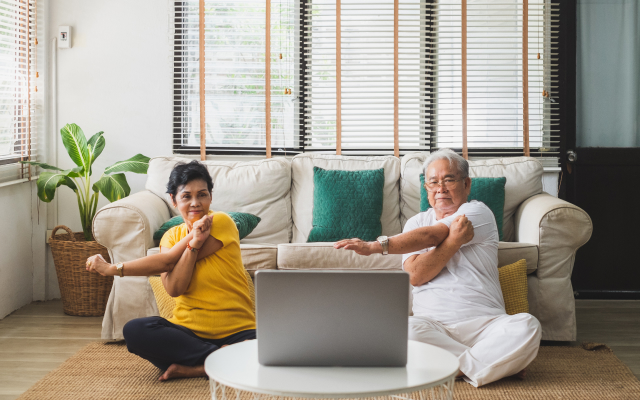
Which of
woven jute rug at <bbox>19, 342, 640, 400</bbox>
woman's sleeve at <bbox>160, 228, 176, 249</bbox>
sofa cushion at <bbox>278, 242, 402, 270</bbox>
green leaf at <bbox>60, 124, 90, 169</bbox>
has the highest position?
green leaf at <bbox>60, 124, 90, 169</bbox>

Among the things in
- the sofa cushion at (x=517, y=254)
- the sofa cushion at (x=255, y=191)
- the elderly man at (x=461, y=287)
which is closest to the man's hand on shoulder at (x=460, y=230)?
the elderly man at (x=461, y=287)

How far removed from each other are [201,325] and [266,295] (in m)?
0.95

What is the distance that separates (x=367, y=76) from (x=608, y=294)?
213cm

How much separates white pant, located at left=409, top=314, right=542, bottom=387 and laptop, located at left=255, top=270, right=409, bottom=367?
2.77ft

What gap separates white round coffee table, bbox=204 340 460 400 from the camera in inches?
47.1

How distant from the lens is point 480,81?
3906mm

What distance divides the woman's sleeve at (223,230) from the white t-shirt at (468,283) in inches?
27.4

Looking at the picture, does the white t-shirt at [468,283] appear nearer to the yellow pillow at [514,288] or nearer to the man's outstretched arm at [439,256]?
the man's outstretched arm at [439,256]

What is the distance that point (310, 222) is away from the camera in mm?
3389

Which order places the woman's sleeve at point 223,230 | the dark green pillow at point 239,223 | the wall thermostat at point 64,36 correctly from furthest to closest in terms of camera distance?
1. the wall thermostat at point 64,36
2. the dark green pillow at point 239,223
3. the woman's sleeve at point 223,230

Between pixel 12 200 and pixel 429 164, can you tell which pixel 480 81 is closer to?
pixel 429 164

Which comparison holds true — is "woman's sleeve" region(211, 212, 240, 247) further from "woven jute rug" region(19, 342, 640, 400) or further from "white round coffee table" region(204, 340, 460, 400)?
"white round coffee table" region(204, 340, 460, 400)

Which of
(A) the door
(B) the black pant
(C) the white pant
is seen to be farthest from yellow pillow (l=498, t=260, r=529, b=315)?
(A) the door

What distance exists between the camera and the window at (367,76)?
3889mm
